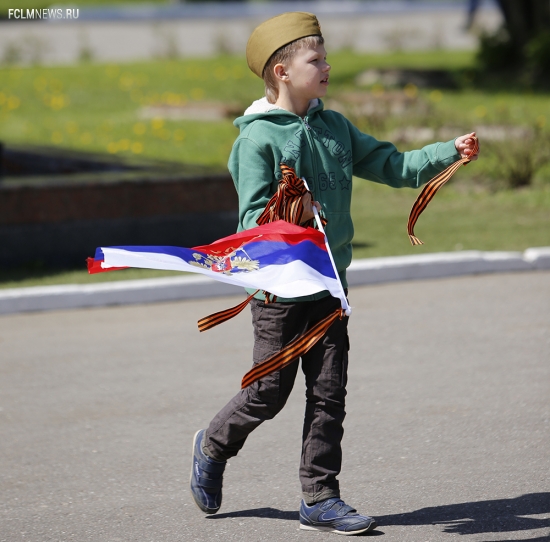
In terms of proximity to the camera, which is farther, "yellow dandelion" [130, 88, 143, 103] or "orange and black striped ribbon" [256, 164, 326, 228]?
"yellow dandelion" [130, 88, 143, 103]

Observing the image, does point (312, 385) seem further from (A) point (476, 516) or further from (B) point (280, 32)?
(B) point (280, 32)

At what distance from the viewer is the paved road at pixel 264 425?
12.9 ft

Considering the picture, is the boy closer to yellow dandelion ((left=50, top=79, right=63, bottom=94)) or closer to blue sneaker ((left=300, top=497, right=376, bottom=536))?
blue sneaker ((left=300, top=497, right=376, bottom=536))

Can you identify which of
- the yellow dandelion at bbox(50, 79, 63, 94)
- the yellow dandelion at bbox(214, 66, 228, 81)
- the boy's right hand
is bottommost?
the boy's right hand

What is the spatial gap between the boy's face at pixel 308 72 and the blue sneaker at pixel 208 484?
1381mm

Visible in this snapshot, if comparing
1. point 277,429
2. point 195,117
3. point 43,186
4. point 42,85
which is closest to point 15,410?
point 277,429

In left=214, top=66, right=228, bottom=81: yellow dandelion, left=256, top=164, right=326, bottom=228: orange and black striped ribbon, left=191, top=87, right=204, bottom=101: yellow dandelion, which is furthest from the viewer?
left=214, top=66, right=228, bottom=81: yellow dandelion

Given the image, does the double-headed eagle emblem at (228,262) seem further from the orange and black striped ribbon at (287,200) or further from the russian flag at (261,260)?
the orange and black striped ribbon at (287,200)

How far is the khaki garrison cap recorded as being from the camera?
3680 millimetres

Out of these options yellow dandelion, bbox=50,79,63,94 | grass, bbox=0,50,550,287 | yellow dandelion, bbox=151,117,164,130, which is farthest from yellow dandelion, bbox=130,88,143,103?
yellow dandelion, bbox=151,117,164,130

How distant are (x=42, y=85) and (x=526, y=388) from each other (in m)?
16.7

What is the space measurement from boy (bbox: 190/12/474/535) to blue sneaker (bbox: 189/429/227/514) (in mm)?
162

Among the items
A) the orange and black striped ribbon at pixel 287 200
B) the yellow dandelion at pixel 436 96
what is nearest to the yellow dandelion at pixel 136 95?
the yellow dandelion at pixel 436 96

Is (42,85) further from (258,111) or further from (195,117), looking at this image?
(258,111)
